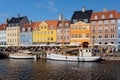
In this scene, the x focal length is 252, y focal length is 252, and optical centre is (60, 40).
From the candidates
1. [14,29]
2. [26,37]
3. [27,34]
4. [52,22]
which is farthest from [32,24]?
[52,22]

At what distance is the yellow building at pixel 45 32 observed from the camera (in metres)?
93.5

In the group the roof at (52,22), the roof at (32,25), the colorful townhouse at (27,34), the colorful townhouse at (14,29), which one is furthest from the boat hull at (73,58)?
the colorful townhouse at (14,29)

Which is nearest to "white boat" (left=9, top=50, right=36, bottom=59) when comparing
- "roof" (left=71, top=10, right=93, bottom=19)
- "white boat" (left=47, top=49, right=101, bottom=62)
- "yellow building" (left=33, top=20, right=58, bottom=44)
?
"white boat" (left=47, top=49, right=101, bottom=62)

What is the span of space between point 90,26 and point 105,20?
552cm

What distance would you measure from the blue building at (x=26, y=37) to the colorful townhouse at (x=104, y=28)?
27227 mm

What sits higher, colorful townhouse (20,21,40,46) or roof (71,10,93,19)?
roof (71,10,93,19)

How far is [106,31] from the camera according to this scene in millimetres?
83312

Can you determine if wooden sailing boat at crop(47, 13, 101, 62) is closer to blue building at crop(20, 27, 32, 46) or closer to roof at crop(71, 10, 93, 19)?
roof at crop(71, 10, 93, 19)

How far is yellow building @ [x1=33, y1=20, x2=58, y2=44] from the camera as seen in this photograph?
3681 inches

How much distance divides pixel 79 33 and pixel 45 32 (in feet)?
48.1

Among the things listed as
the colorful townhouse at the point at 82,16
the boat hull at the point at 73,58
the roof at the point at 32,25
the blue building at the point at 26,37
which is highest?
the colorful townhouse at the point at 82,16

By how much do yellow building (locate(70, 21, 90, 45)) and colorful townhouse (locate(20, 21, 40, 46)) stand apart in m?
17.6

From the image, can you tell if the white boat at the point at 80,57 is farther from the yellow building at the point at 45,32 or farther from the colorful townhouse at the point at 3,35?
the colorful townhouse at the point at 3,35

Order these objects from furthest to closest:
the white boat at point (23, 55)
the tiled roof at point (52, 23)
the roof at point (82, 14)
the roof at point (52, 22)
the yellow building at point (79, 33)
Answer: the roof at point (52, 22), the tiled roof at point (52, 23), the roof at point (82, 14), the yellow building at point (79, 33), the white boat at point (23, 55)
